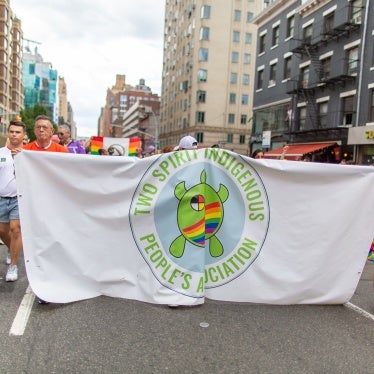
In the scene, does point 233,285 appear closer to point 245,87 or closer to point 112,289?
point 112,289

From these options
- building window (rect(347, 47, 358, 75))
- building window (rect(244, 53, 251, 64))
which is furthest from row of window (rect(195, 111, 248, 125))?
building window (rect(347, 47, 358, 75))

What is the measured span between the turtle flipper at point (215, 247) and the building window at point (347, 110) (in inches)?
796

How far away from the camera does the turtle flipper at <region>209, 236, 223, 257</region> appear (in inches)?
171

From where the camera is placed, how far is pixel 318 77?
83.4 ft

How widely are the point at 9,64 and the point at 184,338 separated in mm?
106313

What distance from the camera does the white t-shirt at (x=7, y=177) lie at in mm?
4906

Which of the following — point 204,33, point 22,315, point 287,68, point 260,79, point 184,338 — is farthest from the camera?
point 204,33

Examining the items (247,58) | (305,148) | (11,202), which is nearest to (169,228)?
(11,202)

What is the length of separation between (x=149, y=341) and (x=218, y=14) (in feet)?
213

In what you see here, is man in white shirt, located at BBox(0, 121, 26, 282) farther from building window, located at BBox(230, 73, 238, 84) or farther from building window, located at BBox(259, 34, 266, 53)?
building window, located at BBox(230, 73, 238, 84)

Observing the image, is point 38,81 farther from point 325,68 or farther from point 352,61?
point 352,61

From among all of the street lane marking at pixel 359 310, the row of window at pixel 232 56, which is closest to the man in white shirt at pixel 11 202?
the street lane marking at pixel 359 310

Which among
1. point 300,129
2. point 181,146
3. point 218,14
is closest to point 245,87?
point 218,14

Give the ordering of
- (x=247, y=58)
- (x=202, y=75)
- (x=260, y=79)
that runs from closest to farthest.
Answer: (x=260, y=79) → (x=202, y=75) → (x=247, y=58)
